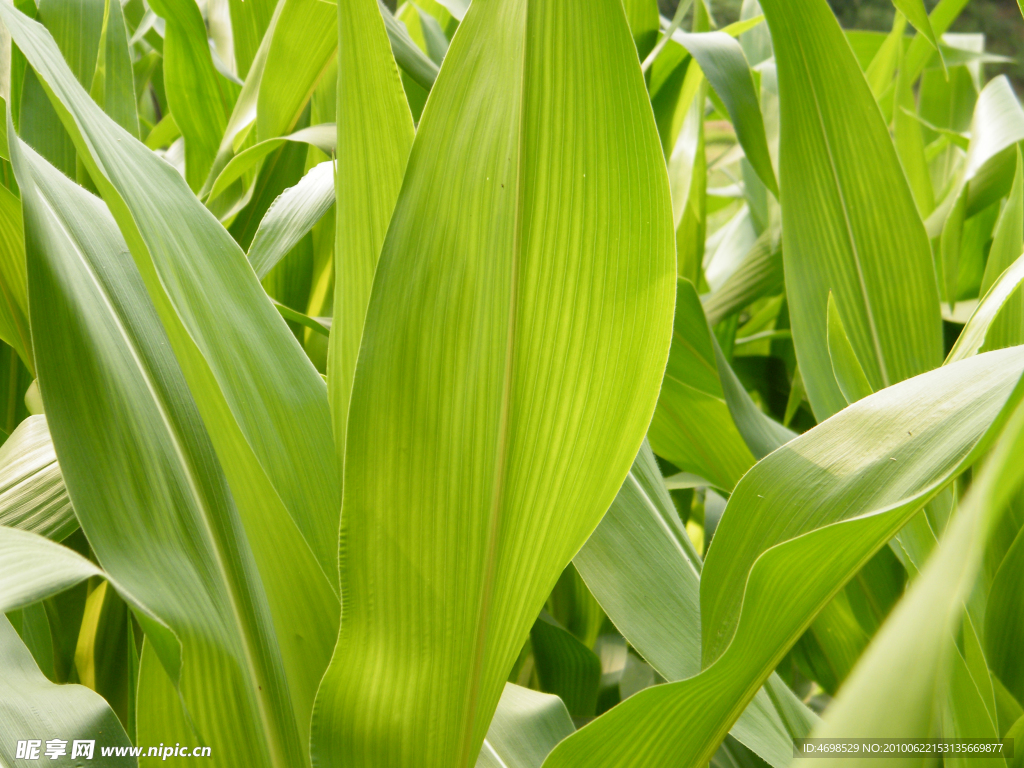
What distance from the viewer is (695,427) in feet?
1.40

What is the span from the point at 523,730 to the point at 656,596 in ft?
0.24

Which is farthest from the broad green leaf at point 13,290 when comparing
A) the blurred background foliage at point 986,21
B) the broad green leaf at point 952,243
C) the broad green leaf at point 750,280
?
the blurred background foliage at point 986,21

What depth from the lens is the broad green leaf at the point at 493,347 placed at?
18cm

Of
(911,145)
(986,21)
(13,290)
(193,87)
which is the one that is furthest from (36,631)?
(986,21)

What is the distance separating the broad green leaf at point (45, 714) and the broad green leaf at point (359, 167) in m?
0.12

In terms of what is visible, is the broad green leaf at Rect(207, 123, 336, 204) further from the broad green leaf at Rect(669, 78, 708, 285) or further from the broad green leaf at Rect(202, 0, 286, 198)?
the broad green leaf at Rect(669, 78, 708, 285)

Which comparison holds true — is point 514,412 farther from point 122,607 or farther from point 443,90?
point 122,607

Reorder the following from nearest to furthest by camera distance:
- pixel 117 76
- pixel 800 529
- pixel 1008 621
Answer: pixel 800 529, pixel 1008 621, pixel 117 76

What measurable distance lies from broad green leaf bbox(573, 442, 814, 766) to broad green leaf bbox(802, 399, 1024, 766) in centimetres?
16

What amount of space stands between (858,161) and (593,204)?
0.92ft

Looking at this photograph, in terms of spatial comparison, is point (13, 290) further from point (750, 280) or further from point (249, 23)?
point (750, 280)

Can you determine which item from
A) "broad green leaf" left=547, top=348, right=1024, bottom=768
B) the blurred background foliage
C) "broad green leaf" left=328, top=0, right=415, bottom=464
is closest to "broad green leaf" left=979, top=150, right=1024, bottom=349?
"broad green leaf" left=547, top=348, right=1024, bottom=768

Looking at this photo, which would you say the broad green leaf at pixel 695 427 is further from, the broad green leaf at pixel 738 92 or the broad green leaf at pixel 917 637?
the broad green leaf at pixel 917 637

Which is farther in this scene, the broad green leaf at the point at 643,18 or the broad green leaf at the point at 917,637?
the broad green leaf at the point at 643,18
